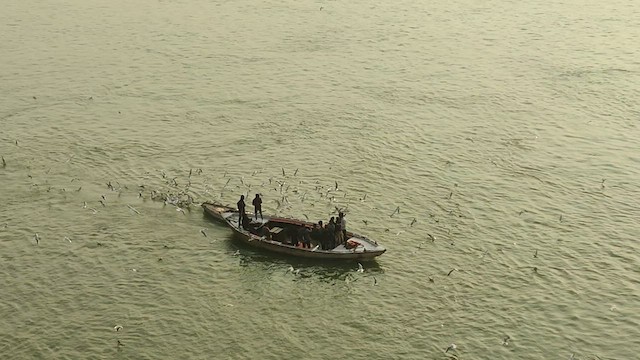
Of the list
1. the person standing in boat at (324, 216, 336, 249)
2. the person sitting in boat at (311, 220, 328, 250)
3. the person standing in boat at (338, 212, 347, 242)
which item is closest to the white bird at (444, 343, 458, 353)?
the person standing in boat at (324, 216, 336, 249)

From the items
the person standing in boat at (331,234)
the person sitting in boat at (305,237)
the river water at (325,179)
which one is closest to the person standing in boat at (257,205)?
the river water at (325,179)

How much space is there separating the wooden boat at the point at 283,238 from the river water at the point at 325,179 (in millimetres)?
568

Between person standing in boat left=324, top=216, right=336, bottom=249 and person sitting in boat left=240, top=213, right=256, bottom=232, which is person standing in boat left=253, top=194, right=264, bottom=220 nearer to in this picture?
person sitting in boat left=240, top=213, right=256, bottom=232

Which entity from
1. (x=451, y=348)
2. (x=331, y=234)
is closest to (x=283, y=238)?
(x=331, y=234)

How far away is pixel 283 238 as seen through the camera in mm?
34125

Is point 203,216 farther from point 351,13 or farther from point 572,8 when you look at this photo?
point 572,8

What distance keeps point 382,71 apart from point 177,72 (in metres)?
14.6

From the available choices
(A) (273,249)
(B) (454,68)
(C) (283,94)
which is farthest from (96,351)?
(B) (454,68)

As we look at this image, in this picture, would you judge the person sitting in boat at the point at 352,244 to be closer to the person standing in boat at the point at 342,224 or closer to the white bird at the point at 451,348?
the person standing in boat at the point at 342,224

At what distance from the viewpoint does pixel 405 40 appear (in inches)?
2502

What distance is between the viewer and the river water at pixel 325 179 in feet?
96.8

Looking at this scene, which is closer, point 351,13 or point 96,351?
point 96,351

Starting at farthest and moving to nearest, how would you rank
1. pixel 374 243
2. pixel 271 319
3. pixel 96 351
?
pixel 374 243, pixel 271 319, pixel 96 351

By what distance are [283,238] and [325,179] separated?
7172 mm
